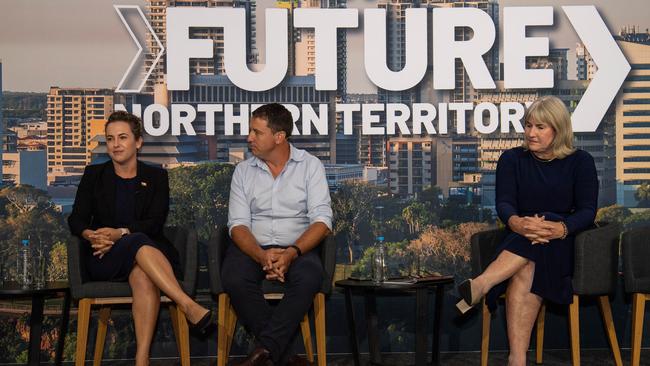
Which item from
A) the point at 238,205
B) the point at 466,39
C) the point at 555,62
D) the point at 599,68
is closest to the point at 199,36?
the point at 238,205

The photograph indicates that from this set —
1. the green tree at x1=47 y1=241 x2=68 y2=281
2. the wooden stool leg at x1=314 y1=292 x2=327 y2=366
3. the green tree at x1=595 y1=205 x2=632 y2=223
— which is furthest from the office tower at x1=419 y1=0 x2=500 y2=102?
the green tree at x1=47 y1=241 x2=68 y2=281

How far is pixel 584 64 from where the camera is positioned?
5.90m

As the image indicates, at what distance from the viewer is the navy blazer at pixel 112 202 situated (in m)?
5.04

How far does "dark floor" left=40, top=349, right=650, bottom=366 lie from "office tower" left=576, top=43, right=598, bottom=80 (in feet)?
5.29

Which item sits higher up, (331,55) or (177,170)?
(331,55)

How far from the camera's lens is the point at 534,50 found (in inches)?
231

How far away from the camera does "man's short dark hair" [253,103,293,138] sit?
16.7 ft

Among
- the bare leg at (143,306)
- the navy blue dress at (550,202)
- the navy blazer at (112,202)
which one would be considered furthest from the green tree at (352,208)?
the bare leg at (143,306)

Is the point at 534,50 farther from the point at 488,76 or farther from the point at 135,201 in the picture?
the point at 135,201

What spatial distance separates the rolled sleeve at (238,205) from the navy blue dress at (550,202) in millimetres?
1273

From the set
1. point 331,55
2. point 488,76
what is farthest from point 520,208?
point 331,55

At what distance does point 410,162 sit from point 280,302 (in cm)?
149

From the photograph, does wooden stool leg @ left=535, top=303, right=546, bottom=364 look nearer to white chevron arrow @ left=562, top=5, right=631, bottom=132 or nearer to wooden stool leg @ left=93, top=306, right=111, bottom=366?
white chevron arrow @ left=562, top=5, right=631, bottom=132

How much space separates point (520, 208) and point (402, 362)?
1175mm
